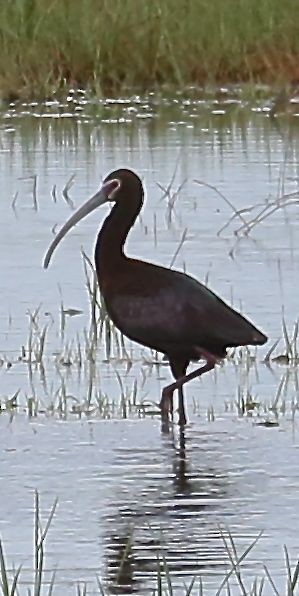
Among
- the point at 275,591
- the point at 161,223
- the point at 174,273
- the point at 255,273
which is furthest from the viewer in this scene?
the point at 161,223

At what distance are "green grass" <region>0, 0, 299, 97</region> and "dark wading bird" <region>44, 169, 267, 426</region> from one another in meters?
9.58

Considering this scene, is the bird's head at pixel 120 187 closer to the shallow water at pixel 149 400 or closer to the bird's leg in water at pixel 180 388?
the shallow water at pixel 149 400

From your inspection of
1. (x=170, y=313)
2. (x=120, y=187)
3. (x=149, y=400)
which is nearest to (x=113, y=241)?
(x=120, y=187)

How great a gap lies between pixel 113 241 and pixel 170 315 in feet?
1.60

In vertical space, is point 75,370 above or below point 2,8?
below

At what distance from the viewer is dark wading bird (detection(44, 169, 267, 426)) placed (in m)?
7.15

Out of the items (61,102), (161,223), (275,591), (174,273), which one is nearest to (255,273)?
(161,223)

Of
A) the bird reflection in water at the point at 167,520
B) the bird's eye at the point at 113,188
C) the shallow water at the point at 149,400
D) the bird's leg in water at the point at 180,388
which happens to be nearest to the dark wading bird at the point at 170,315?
the bird's leg in water at the point at 180,388

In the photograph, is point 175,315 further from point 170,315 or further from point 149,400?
→ point 149,400

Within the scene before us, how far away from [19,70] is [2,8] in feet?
3.32

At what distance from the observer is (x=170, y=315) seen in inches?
288

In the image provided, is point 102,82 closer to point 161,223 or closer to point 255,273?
point 161,223

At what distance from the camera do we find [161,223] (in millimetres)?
11336

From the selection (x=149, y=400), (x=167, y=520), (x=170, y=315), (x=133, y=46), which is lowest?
(x=167, y=520)
